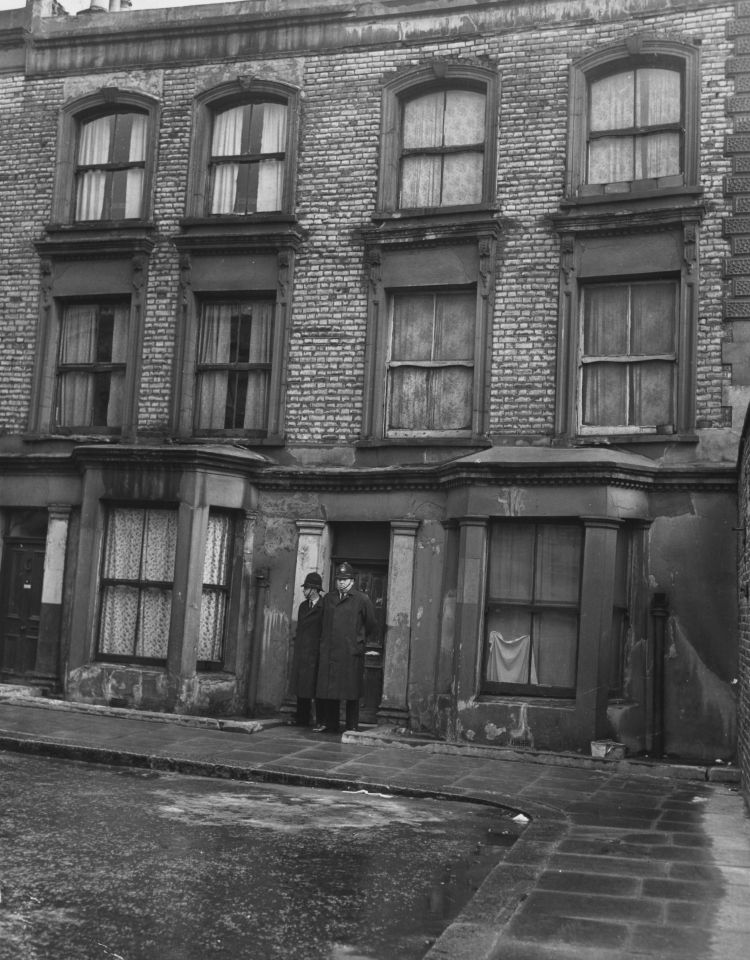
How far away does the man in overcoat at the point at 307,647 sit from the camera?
13438mm

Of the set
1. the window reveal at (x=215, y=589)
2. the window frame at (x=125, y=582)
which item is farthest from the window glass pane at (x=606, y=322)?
the window frame at (x=125, y=582)

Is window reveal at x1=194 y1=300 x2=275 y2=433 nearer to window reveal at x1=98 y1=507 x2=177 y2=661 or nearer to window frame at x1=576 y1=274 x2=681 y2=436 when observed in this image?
window reveal at x1=98 y1=507 x2=177 y2=661

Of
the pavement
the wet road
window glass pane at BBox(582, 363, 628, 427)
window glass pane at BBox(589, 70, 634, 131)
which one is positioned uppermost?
window glass pane at BBox(589, 70, 634, 131)

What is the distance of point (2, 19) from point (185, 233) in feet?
16.6

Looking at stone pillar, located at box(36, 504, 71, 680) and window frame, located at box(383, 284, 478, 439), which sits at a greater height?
window frame, located at box(383, 284, 478, 439)

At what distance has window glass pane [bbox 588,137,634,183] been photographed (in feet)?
45.7

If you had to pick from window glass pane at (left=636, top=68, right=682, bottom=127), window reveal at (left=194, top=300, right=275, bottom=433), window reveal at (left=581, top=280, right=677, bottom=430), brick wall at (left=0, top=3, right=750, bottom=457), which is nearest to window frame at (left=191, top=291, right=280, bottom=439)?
window reveal at (left=194, top=300, right=275, bottom=433)

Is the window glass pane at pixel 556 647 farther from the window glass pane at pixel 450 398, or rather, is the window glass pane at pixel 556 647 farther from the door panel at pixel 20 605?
the door panel at pixel 20 605

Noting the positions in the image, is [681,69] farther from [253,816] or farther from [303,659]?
[253,816]

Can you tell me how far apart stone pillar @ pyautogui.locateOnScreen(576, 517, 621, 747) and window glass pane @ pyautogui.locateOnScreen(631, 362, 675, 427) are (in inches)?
61.9

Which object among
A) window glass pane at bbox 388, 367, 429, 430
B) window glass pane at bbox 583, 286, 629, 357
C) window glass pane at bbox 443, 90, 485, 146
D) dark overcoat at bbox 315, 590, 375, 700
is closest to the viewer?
dark overcoat at bbox 315, 590, 375, 700

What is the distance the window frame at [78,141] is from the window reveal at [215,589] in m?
4.60

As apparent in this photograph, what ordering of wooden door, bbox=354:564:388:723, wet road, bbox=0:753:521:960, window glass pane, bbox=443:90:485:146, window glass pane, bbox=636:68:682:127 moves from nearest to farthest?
wet road, bbox=0:753:521:960, window glass pane, bbox=636:68:682:127, wooden door, bbox=354:564:388:723, window glass pane, bbox=443:90:485:146

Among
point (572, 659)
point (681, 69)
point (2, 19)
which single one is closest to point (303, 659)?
point (572, 659)
